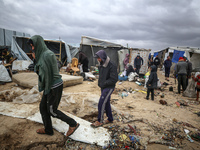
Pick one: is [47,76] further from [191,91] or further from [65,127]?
[191,91]

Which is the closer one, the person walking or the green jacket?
the green jacket

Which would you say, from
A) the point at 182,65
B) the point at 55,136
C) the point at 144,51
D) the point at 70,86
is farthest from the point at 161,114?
the point at 144,51

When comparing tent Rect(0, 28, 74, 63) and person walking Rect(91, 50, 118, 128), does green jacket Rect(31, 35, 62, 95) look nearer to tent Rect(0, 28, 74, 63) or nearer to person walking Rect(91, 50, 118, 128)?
person walking Rect(91, 50, 118, 128)

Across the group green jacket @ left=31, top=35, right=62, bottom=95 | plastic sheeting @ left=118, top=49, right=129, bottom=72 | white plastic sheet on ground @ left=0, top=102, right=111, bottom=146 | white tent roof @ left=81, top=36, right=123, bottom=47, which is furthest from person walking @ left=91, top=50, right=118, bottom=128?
white tent roof @ left=81, top=36, right=123, bottom=47

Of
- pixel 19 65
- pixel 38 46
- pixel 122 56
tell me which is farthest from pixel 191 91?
pixel 19 65

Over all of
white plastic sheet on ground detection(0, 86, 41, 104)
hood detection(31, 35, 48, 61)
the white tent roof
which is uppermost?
the white tent roof

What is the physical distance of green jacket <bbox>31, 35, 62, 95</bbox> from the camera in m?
1.71

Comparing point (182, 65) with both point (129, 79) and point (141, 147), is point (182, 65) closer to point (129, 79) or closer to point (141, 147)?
point (129, 79)

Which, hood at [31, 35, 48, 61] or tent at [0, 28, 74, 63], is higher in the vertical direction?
tent at [0, 28, 74, 63]

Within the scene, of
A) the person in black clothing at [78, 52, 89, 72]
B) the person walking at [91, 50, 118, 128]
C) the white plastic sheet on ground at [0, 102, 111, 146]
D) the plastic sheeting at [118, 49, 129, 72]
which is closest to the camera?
the white plastic sheet on ground at [0, 102, 111, 146]

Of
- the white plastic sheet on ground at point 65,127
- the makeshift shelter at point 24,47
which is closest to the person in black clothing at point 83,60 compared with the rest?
the makeshift shelter at point 24,47

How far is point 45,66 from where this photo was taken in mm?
1698

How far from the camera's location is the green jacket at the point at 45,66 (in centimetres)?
171

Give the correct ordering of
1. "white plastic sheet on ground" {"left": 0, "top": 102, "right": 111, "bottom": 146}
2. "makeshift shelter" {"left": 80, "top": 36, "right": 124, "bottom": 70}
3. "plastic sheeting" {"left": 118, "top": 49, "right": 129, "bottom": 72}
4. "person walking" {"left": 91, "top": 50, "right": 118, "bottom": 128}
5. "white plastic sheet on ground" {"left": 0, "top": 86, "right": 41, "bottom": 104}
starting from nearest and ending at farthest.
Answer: "white plastic sheet on ground" {"left": 0, "top": 102, "right": 111, "bottom": 146} → "person walking" {"left": 91, "top": 50, "right": 118, "bottom": 128} → "white plastic sheet on ground" {"left": 0, "top": 86, "right": 41, "bottom": 104} → "plastic sheeting" {"left": 118, "top": 49, "right": 129, "bottom": 72} → "makeshift shelter" {"left": 80, "top": 36, "right": 124, "bottom": 70}
